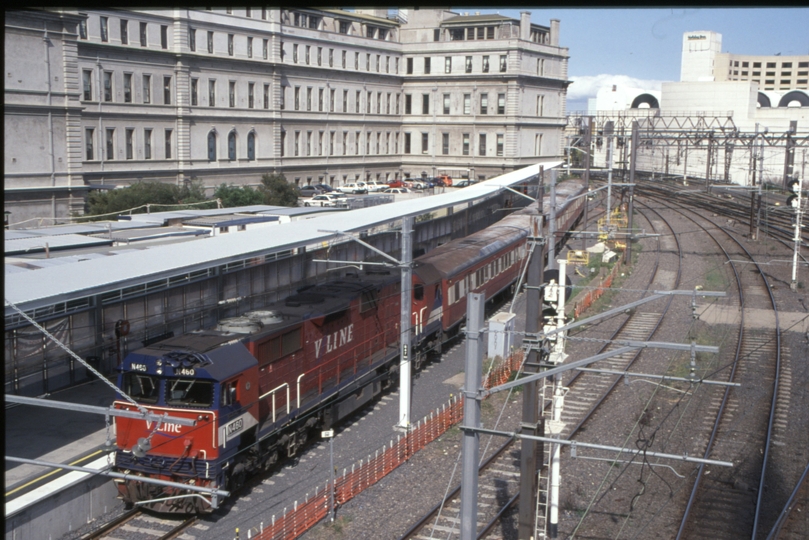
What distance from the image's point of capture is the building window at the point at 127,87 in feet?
Answer: 157

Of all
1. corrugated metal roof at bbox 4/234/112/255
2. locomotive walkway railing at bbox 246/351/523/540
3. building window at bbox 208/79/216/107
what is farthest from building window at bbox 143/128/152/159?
locomotive walkway railing at bbox 246/351/523/540

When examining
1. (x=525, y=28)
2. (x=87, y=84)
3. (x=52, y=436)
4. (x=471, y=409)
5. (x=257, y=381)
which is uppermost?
(x=525, y=28)

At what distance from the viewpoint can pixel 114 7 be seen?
9.57ft

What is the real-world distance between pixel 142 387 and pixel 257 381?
1.99 m

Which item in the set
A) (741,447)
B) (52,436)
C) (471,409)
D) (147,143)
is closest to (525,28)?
(147,143)

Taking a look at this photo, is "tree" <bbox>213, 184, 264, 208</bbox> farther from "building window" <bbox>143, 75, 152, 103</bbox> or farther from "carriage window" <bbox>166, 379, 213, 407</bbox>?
"carriage window" <bbox>166, 379, 213, 407</bbox>

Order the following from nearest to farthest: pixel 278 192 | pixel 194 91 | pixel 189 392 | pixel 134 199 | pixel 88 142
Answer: pixel 189 392 < pixel 134 199 < pixel 88 142 < pixel 278 192 < pixel 194 91

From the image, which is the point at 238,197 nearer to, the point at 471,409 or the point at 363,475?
the point at 363,475

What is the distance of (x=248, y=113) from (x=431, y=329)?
128 feet

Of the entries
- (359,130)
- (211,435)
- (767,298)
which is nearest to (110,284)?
(211,435)

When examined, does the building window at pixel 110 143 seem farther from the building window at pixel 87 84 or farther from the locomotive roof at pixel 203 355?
the locomotive roof at pixel 203 355

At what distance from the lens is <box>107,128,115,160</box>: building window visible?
4706cm

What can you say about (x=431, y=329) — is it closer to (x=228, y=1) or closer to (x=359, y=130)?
(x=228, y=1)

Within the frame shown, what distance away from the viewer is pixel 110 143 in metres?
47.2
